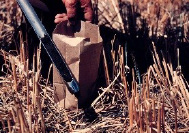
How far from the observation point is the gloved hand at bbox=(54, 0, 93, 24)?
1.20 meters

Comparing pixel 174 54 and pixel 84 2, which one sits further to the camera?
pixel 174 54

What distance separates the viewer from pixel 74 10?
3.95ft

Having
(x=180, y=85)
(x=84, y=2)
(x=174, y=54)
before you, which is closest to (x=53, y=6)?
(x=84, y=2)

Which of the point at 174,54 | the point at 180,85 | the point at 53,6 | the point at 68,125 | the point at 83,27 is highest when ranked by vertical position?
the point at 53,6

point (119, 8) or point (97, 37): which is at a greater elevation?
point (119, 8)

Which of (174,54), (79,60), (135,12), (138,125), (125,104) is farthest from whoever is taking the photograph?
(135,12)

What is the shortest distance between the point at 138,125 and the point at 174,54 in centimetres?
55

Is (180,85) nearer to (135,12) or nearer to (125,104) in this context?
(125,104)

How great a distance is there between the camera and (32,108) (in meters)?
1.06

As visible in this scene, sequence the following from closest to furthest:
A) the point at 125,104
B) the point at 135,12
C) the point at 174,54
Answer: the point at 125,104 → the point at 174,54 → the point at 135,12

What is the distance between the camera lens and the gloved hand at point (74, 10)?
3.94ft

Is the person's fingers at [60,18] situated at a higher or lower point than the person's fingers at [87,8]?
lower

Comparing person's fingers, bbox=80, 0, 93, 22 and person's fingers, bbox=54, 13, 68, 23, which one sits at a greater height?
person's fingers, bbox=80, 0, 93, 22

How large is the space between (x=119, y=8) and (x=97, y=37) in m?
0.76
